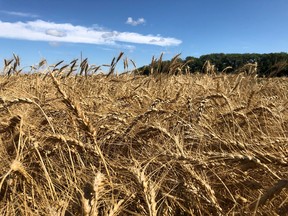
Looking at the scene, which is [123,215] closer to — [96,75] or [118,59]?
[118,59]

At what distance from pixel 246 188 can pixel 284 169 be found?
20 cm

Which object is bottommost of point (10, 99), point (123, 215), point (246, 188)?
point (123, 215)

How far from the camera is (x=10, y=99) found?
5.34 ft

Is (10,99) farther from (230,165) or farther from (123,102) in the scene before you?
(123,102)

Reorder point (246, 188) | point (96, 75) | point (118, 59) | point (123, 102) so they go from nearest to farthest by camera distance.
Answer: point (246, 188) → point (123, 102) → point (118, 59) → point (96, 75)

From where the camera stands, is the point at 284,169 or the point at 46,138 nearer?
the point at 284,169

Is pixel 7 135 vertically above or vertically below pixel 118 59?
below

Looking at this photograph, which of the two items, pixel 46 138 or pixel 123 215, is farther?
pixel 46 138

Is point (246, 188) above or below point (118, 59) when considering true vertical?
below

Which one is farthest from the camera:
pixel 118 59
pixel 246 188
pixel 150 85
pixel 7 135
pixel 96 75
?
pixel 96 75

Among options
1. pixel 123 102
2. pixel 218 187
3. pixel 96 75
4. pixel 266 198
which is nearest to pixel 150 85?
pixel 96 75

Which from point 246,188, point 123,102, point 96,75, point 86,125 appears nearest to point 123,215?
point 86,125

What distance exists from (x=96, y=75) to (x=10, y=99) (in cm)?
353

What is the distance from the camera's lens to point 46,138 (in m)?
1.49
